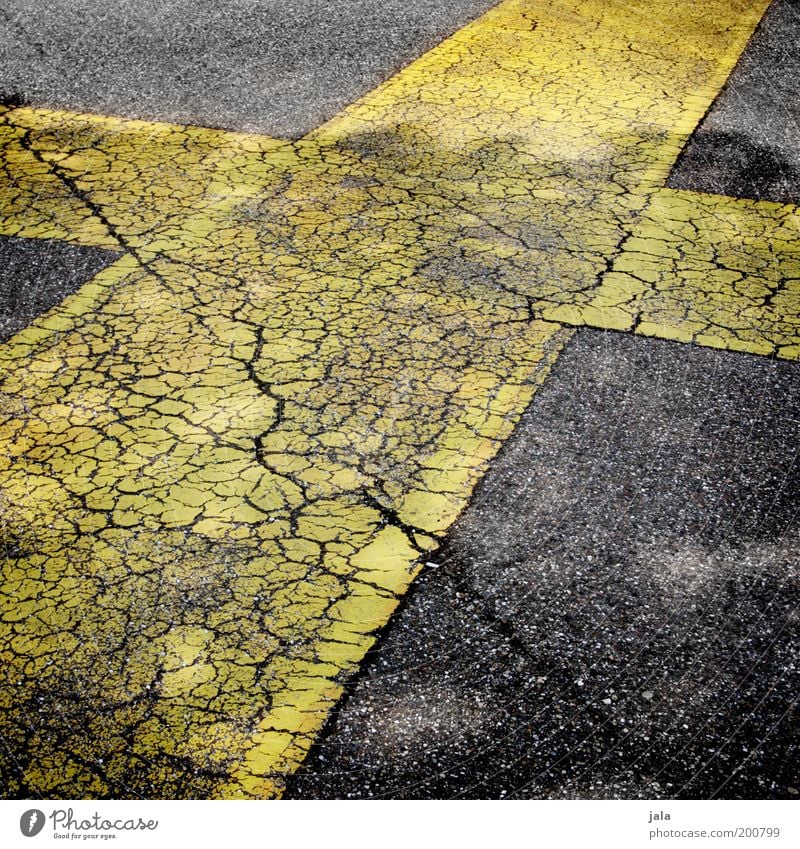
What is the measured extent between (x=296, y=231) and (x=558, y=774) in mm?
2998

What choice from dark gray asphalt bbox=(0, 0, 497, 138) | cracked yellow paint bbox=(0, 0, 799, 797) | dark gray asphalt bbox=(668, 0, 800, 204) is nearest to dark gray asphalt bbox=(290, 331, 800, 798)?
cracked yellow paint bbox=(0, 0, 799, 797)

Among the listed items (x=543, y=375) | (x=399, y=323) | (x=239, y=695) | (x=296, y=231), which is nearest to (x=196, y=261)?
(x=296, y=231)

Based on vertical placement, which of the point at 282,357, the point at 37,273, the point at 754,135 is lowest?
the point at 754,135

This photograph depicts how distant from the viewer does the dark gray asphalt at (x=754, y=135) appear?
17.4ft

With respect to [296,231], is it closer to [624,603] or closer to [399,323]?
[399,323]

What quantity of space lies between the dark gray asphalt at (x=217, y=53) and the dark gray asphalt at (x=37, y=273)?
1.61m

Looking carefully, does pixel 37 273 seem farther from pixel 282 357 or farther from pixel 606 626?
pixel 606 626

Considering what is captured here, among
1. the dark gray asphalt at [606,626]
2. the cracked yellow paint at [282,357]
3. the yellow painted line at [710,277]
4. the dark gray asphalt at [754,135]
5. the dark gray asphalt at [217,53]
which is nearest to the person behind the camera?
the dark gray asphalt at [606,626]

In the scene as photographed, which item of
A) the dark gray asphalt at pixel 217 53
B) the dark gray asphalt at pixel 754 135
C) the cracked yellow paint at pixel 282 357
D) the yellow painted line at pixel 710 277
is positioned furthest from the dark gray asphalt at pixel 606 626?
the dark gray asphalt at pixel 217 53

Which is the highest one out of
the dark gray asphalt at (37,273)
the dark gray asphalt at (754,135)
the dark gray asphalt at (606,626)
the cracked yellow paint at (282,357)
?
the dark gray asphalt at (37,273)

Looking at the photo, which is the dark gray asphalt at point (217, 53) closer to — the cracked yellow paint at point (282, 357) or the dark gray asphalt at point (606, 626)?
the cracked yellow paint at point (282, 357)

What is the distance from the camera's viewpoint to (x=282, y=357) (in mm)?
3889

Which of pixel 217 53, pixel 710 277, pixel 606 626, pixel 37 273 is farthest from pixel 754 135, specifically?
pixel 606 626

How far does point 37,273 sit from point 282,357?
125 cm
